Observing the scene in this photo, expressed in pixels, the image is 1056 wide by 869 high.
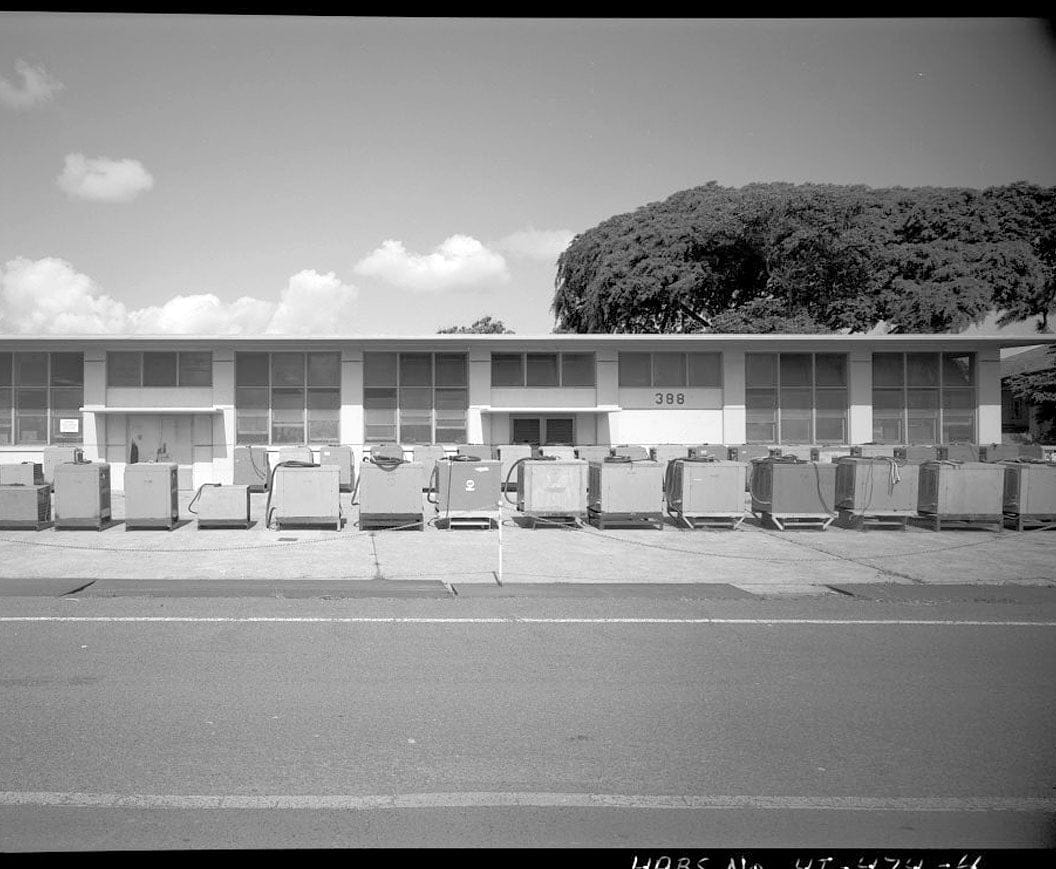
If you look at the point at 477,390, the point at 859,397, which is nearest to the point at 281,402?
the point at 477,390

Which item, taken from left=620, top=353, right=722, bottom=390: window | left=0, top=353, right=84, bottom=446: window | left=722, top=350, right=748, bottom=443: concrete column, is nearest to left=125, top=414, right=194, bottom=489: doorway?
left=0, top=353, right=84, bottom=446: window

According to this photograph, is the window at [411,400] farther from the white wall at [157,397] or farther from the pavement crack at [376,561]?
the pavement crack at [376,561]

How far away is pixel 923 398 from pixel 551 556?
65.7 ft

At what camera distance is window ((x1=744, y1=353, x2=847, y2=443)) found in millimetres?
27391

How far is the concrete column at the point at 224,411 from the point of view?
85.1ft

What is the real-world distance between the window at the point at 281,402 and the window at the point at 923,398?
1890 cm

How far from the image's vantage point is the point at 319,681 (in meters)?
6.00

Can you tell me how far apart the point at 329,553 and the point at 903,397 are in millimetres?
22256

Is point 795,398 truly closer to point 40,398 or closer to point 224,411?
point 224,411

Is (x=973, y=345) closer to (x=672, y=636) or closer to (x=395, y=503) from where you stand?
(x=395, y=503)

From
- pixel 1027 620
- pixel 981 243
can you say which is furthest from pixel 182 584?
pixel 981 243

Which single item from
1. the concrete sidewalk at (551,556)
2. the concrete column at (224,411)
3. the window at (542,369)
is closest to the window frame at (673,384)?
the window at (542,369)

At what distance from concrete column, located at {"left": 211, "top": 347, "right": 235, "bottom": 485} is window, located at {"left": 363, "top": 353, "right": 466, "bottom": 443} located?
435 centimetres

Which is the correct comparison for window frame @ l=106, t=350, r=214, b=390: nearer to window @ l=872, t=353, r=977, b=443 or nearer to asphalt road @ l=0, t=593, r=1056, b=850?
asphalt road @ l=0, t=593, r=1056, b=850
